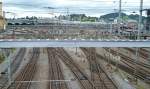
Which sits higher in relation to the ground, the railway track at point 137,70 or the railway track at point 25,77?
the railway track at point 25,77

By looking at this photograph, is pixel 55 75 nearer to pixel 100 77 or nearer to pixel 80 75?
pixel 80 75

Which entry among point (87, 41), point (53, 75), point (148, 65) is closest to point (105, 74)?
point (53, 75)

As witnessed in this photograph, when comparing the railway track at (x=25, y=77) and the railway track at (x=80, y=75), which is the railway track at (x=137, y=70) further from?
the railway track at (x=25, y=77)

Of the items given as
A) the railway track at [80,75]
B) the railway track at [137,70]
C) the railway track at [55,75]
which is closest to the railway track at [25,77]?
the railway track at [55,75]

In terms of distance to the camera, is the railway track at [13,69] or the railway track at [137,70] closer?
the railway track at [13,69]

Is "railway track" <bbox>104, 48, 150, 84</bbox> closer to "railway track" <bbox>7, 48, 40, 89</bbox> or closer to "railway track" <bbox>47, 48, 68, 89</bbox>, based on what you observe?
"railway track" <bbox>47, 48, 68, 89</bbox>

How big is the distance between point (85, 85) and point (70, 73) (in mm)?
5286

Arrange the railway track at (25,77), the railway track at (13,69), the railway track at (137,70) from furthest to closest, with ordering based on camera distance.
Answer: the railway track at (137,70)
the railway track at (13,69)
the railway track at (25,77)

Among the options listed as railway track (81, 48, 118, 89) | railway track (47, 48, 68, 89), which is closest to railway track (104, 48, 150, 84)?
railway track (81, 48, 118, 89)

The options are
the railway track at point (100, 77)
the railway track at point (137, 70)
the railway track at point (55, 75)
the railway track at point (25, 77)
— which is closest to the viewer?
the railway track at point (25, 77)

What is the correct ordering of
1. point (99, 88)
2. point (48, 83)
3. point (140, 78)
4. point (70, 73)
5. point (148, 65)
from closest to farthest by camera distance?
point (99, 88), point (48, 83), point (140, 78), point (70, 73), point (148, 65)

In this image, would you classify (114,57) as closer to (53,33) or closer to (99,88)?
(53,33)

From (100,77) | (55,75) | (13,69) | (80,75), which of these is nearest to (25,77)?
(55,75)

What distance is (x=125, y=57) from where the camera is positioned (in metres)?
36.2
